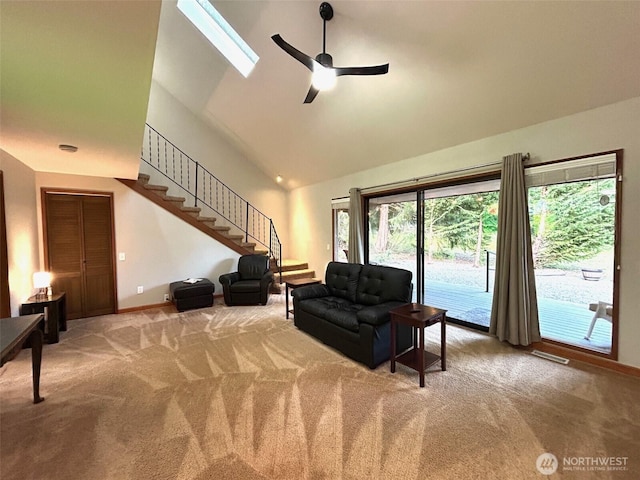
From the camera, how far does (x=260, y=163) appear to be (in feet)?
23.1

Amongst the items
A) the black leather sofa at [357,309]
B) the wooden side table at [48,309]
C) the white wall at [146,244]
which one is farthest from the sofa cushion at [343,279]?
the wooden side table at [48,309]

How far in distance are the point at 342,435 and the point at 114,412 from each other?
5.96 feet

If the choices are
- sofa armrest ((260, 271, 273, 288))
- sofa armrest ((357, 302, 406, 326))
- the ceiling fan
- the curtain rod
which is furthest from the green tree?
sofa armrest ((260, 271, 273, 288))

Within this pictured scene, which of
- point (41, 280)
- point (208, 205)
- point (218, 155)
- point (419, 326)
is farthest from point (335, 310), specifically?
point (218, 155)

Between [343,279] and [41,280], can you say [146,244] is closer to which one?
[41,280]

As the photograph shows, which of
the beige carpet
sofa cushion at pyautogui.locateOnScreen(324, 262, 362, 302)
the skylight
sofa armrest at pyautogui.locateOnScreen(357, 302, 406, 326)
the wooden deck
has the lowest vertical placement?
the beige carpet

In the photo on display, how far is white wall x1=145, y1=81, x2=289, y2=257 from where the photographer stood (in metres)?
6.21

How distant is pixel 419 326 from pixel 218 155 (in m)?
6.25

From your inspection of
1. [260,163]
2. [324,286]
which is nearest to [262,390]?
[324,286]

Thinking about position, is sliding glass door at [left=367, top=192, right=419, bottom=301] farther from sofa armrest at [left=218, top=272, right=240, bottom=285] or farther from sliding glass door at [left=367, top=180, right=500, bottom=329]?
sofa armrest at [left=218, top=272, right=240, bottom=285]

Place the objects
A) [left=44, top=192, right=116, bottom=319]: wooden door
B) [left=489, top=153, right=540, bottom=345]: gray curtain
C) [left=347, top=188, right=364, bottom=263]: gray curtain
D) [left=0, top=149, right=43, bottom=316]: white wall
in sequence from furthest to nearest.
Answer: [left=347, top=188, right=364, bottom=263]: gray curtain < [left=44, top=192, right=116, bottom=319]: wooden door < [left=0, top=149, right=43, bottom=316]: white wall < [left=489, top=153, right=540, bottom=345]: gray curtain

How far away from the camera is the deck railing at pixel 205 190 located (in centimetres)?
617

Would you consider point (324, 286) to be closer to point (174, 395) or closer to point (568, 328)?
point (174, 395)

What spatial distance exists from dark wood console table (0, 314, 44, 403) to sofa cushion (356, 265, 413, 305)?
315 centimetres
